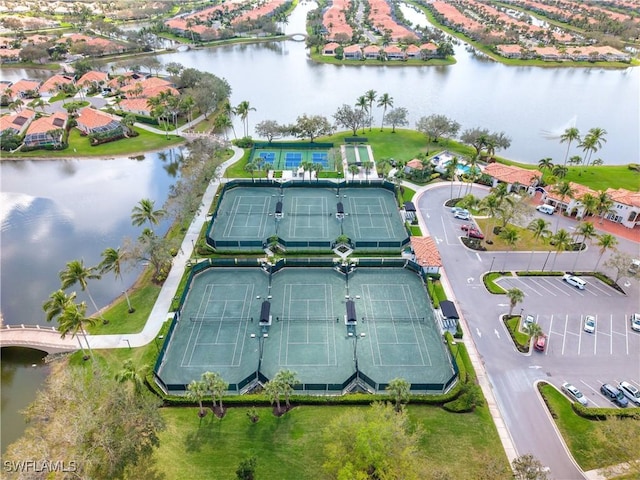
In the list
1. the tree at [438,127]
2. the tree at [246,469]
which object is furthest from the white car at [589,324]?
the tree at [438,127]

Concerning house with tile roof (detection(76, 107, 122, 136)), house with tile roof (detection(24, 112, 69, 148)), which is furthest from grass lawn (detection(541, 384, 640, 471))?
house with tile roof (detection(24, 112, 69, 148))

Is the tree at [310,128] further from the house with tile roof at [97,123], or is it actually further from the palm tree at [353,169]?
the house with tile roof at [97,123]

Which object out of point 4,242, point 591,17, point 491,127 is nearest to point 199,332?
point 4,242

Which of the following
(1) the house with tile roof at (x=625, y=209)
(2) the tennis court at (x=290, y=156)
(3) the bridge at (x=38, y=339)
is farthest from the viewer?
(2) the tennis court at (x=290, y=156)

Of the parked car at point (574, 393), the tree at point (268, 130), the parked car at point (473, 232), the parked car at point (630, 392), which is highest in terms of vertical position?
the tree at point (268, 130)

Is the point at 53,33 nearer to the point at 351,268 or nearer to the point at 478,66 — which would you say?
the point at 478,66
